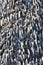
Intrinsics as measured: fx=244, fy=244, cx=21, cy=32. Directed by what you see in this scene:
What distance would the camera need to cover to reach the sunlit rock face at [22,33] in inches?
52.3

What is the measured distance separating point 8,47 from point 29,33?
0.14 m

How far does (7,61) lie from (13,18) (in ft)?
0.83

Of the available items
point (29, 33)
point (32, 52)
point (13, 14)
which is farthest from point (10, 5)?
point (32, 52)

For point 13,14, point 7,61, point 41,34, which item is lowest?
point 7,61

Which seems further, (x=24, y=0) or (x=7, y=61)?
(x=24, y=0)

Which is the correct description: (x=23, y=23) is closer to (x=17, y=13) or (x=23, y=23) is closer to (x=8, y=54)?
(x=17, y=13)

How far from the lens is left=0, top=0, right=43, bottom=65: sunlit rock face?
1.33 m

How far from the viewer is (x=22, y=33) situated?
1360mm

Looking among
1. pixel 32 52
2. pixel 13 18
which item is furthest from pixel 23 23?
pixel 32 52

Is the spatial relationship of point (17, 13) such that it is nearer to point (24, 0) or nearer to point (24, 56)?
point (24, 0)

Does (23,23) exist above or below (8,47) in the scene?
above

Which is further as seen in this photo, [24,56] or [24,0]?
[24,0]

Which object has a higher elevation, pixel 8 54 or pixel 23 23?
pixel 23 23

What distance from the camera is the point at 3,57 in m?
1.34
